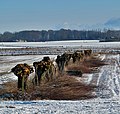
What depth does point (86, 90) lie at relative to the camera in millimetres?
22812

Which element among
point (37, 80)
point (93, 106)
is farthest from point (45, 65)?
point (93, 106)

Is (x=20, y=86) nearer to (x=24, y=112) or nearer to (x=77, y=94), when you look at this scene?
(x=77, y=94)

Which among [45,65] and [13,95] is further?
[45,65]

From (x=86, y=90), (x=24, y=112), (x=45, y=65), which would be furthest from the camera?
(x=45, y=65)

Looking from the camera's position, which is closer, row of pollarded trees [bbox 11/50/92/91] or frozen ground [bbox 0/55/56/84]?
row of pollarded trees [bbox 11/50/92/91]

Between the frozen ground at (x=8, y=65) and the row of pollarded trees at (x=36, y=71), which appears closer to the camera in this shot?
the row of pollarded trees at (x=36, y=71)

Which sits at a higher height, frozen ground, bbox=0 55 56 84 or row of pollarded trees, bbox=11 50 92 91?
row of pollarded trees, bbox=11 50 92 91

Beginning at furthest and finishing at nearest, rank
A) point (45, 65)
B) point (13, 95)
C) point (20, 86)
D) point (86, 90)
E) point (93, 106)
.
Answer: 1. point (45, 65)
2. point (86, 90)
3. point (20, 86)
4. point (13, 95)
5. point (93, 106)

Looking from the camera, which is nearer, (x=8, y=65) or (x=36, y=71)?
(x=36, y=71)

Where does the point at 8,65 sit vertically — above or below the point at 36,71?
below

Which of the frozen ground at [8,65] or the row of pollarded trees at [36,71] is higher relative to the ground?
the row of pollarded trees at [36,71]

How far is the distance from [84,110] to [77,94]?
7158 mm

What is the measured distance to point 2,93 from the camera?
1939cm

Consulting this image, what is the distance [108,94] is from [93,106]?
6.20 metres
